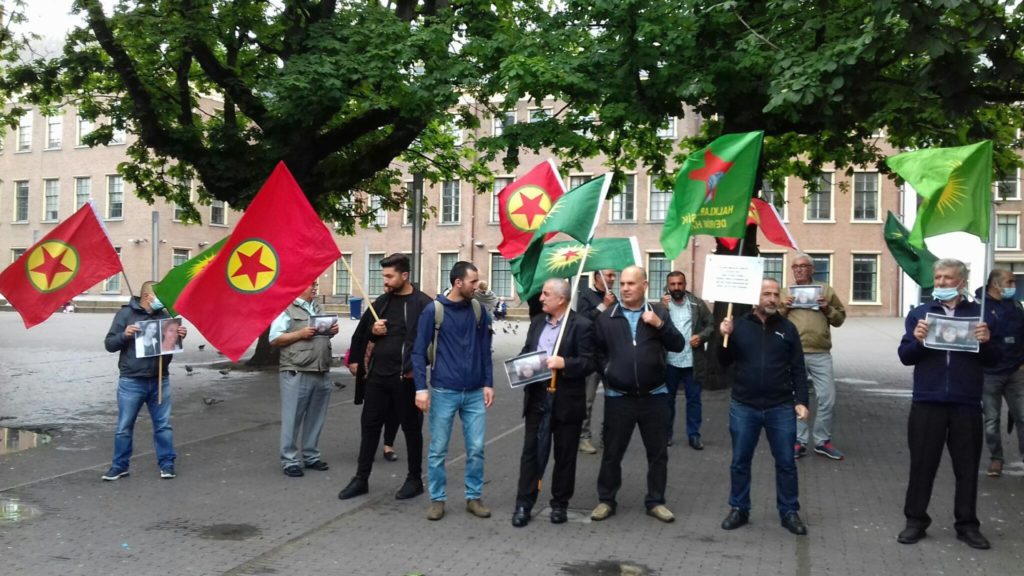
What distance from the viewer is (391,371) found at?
833cm

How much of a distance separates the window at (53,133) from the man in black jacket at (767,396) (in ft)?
188

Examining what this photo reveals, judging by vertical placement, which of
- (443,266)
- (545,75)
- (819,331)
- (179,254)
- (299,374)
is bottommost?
(299,374)

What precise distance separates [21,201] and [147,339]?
56.1 metres

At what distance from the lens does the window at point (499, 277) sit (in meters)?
52.1

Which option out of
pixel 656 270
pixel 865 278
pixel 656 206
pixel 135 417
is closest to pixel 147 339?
pixel 135 417

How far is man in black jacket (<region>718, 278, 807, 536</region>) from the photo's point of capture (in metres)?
7.07

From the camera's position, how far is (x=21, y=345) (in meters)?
25.3

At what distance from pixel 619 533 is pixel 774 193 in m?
15.8

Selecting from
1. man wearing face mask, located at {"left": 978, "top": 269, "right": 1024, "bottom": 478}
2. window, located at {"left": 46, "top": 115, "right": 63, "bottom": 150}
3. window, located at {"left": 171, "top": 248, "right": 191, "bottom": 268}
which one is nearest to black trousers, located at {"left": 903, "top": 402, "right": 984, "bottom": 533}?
man wearing face mask, located at {"left": 978, "top": 269, "right": 1024, "bottom": 478}

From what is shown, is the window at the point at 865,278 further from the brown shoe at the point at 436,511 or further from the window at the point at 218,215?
the brown shoe at the point at 436,511

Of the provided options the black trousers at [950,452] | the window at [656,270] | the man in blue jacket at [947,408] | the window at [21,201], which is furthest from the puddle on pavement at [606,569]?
the window at [21,201]

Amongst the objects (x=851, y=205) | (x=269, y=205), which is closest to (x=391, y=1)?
(x=269, y=205)

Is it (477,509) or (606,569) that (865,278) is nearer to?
(477,509)

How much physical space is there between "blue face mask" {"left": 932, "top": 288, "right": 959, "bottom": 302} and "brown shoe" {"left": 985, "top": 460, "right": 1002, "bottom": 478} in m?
3.36
